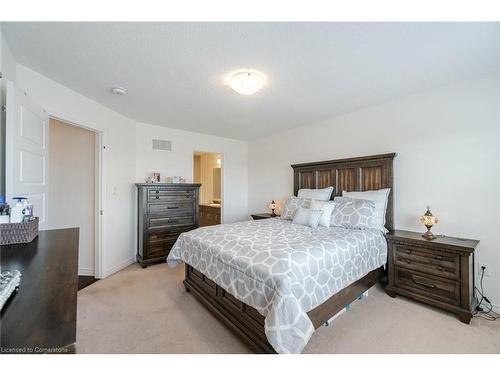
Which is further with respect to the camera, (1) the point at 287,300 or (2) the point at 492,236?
(2) the point at 492,236

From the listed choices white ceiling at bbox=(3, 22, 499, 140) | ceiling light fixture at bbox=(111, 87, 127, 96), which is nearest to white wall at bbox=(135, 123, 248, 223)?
white ceiling at bbox=(3, 22, 499, 140)

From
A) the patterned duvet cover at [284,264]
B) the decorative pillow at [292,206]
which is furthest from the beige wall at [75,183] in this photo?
the decorative pillow at [292,206]

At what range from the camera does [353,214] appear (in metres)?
2.66

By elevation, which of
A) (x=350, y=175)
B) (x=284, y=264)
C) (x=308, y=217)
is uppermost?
A: (x=350, y=175)

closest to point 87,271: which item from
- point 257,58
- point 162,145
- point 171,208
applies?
point 171,208

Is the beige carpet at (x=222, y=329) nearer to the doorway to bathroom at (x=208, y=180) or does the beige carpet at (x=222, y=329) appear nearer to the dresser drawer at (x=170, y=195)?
the dresser drawer at (x=170, y=195)

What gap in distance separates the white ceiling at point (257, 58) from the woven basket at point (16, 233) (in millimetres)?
1383

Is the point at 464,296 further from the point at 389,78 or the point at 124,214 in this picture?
the point at 124,214

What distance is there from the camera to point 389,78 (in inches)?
87.8

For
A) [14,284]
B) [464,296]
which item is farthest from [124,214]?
[464,296]

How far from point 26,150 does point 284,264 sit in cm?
230

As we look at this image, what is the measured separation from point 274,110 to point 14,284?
3075 millimetres

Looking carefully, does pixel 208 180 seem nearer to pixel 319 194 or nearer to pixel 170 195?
pixel 170 195

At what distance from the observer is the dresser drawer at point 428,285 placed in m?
2.05
